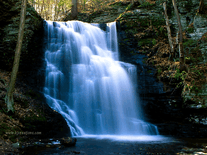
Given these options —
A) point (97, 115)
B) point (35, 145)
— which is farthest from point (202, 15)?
point (35, 145)

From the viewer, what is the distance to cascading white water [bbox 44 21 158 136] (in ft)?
35.1

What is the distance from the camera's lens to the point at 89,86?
12.1 m

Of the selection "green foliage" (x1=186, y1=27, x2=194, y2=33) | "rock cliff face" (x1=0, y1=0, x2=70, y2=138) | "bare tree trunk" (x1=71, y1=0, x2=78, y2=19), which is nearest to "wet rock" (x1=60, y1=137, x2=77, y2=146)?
"rock cliff face" (x1=0, y1=0, x2=70, y2=138)

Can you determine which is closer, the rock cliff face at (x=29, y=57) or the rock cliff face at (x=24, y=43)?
the rock cliff face at (x=29, y=57)

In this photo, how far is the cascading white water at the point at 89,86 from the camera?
1071 cm

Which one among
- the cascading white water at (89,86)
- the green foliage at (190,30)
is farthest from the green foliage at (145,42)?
the green foliage at (190,30)

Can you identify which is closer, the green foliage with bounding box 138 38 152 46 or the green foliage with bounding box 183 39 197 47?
the green foliage with bounding box 183 39 197 47

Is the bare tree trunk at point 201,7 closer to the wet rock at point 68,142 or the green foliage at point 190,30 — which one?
the green foliage at point 190,30

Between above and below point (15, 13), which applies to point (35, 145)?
below

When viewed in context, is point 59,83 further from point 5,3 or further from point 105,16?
point 105,16

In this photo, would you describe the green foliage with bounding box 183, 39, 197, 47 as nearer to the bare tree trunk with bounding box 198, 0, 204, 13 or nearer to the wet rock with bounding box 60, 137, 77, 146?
the bare tree trunk with bounding box 198, 0, 204, 13

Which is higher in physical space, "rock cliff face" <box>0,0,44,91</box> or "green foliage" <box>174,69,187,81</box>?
"rock cliff face" <box>0,0,44,91</box>

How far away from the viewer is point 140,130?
10867 mm

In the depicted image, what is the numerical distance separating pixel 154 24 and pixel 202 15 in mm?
3924
